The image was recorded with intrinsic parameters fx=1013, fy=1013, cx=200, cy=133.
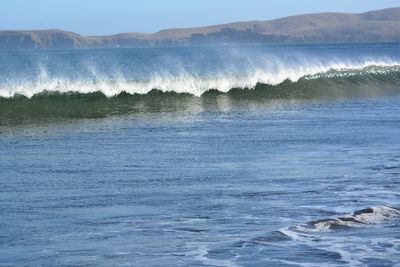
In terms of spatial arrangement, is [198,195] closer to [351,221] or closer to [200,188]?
[200,188]

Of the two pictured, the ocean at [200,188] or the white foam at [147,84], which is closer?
the ocean at [200,188]

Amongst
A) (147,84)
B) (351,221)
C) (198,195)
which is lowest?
(351,221)

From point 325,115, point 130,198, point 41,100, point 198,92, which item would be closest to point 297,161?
point 130,198

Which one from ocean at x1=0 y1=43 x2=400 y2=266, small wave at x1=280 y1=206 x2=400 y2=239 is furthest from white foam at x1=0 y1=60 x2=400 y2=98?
small wave at x1=280 y1=206 x2=400 y2=239

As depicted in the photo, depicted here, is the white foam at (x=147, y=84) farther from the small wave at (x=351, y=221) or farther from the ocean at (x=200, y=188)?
the small wave at (x=351, y=221)

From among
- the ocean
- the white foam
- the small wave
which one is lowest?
the small wave

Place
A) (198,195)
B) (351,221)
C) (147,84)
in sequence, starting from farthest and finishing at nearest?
(147,84) → (198,195) → (351,221)

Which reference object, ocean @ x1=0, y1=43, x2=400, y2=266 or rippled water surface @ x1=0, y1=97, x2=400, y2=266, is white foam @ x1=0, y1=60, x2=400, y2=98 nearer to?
ocean @ x1=0, y1=43, x2=400, y2=266

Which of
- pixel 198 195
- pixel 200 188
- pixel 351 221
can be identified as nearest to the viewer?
pixel 351 221

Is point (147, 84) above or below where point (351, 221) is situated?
above

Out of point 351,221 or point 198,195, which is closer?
point 351,221

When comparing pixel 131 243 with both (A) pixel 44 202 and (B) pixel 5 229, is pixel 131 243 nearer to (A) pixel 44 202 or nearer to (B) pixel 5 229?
(B) pixel 5 229

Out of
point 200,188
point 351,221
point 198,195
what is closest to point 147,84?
point 200,188

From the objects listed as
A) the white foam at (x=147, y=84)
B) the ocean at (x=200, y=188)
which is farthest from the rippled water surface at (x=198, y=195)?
the white foam at (x=147, y=84)
